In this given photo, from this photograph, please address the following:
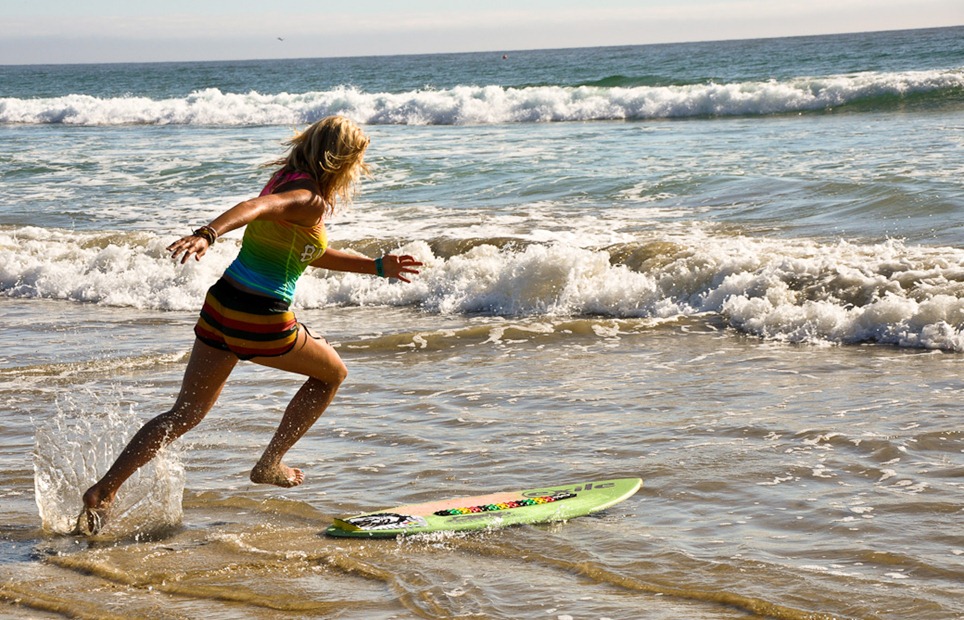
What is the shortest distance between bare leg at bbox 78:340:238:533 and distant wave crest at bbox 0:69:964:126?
91.7 feet

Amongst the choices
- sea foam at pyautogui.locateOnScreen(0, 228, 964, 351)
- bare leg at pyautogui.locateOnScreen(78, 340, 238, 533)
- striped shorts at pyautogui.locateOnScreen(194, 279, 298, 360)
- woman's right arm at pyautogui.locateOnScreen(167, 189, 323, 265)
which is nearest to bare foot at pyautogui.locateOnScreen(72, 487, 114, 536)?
bare leg at pyautogui.locateOnScreen(78, 340, 238, 533)

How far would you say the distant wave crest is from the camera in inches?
1251

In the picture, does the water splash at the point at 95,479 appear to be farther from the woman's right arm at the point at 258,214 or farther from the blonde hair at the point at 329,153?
the blonde hair at the point at 329,153

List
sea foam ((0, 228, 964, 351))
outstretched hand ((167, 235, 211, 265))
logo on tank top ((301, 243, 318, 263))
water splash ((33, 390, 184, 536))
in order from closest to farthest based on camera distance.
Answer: outstretched hand ((167, 235, 211, 265))
logo on tank top ((301, 243, 318, 263))
water splash ((33, 390, 184, 536))
sea foam ((0, 228, 964, 351))

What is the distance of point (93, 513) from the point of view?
5078mm

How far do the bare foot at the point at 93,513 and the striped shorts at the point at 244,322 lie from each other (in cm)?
94

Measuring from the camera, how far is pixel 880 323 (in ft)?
30.7

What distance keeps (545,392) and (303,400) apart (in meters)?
2.98

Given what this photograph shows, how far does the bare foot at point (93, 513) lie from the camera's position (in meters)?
5.06

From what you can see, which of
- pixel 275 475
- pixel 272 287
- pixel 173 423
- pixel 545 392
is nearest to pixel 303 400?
pixel 275 475

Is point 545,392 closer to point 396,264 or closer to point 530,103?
point 396,264

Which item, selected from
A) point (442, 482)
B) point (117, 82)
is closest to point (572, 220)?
point (442, 482)

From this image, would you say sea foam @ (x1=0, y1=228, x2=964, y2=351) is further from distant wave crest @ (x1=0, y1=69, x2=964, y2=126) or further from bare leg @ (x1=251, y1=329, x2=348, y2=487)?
distant wave crest @ (x1=0, y1=69, x2=964, y2=126)

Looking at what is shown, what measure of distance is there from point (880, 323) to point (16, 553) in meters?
7.08
